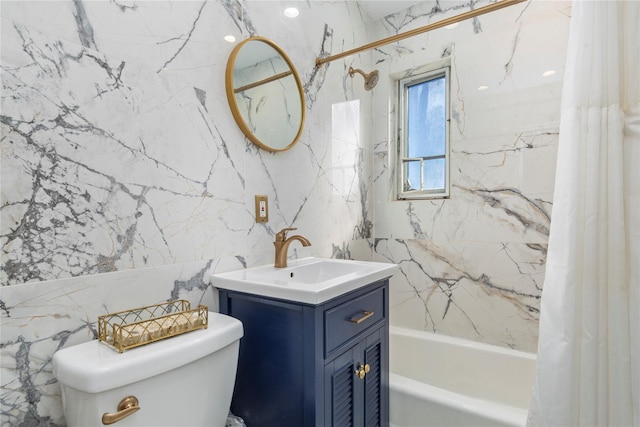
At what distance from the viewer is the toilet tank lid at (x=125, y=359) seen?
73 cm

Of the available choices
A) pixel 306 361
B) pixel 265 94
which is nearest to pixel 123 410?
pixel 306 361

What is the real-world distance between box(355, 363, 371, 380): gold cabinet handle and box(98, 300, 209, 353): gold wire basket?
61cm

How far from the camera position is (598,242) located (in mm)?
1008

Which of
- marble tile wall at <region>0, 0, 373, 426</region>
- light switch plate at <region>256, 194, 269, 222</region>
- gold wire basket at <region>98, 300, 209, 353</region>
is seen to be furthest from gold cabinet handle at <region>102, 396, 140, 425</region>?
light switch plate at <region>256, 194, 269, 222</region>

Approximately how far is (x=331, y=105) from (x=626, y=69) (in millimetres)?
1319

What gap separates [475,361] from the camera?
1.93 m

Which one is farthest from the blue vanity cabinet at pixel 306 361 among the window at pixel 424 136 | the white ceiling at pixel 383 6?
the white ceiling at pixel 383 6

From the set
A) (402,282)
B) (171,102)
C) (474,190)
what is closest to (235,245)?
(171,102)

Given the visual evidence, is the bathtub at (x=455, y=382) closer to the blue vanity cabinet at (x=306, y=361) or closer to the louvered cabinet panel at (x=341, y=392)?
the blue vanity cabinet at (x=306, y=361)

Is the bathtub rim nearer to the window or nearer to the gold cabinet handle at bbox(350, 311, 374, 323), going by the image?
the window

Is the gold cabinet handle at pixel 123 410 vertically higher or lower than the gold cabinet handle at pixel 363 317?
lower

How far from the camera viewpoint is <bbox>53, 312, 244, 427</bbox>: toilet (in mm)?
738

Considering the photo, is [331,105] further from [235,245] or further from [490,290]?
[490,290]

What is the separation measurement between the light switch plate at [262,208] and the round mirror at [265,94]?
0.23 meters
